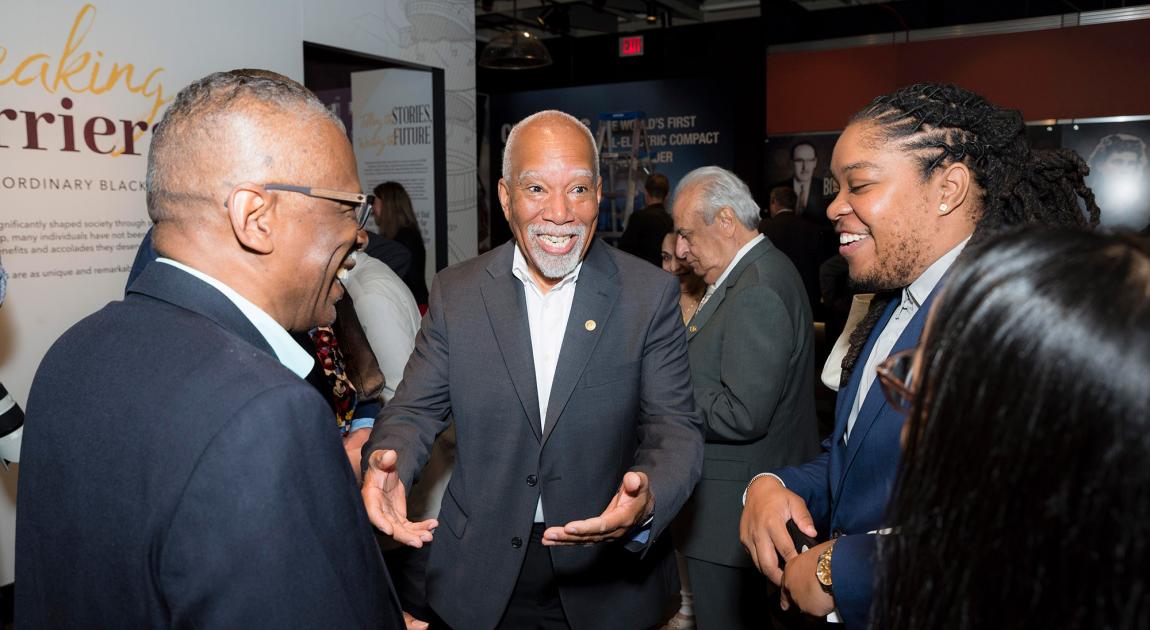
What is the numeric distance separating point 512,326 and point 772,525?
0.82m

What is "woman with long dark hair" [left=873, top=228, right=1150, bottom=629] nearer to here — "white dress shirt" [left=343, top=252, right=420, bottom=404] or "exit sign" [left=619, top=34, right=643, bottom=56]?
"white dress shirt" [left=343, top=252, right=420, bottom=404]

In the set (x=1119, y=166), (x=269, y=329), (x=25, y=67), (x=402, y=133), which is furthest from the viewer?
(x=1119, y=166)

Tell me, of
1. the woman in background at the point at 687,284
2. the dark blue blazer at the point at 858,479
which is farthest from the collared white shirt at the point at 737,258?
the dark blue blazer at the point at 858,479

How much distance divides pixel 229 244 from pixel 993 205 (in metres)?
1.50

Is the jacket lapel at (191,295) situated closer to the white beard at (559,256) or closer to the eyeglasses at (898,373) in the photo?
the eyeglasses at (898,373)

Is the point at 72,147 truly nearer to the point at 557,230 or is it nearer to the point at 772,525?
the point at 557,230

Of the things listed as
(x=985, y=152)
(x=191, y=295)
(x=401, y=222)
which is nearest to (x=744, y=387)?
(x=985, y=152)

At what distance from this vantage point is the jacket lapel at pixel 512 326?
6.55 feet

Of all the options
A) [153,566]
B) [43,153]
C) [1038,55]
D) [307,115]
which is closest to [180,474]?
[153,566]

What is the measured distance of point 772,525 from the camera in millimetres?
1684

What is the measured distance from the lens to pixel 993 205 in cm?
167

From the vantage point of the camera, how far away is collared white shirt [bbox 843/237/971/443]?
1.61 meters

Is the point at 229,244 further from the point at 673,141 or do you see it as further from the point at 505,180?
the point at 673,141

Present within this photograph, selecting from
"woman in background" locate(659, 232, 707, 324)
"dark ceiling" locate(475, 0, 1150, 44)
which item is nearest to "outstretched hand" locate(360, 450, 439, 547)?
"woman in background" locate(659, 232, 707, 324)
